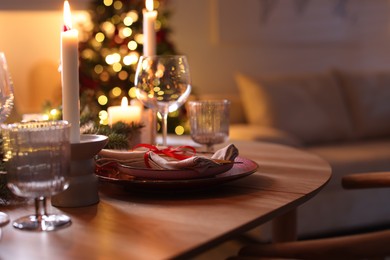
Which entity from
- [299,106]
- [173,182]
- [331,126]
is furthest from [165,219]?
[331,126]

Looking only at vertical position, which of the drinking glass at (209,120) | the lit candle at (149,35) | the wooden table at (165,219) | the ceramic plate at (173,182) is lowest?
the wooden table at (165,219)

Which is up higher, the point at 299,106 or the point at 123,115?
the point at 123,115

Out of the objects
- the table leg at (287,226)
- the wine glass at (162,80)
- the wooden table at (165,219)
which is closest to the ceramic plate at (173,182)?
the wooden table at (165,219)

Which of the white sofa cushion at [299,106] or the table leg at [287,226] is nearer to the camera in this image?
the table leg at [287,226]

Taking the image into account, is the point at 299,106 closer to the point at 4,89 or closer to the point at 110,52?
the point at 110,52

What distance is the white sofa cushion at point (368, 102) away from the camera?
3.81 metres

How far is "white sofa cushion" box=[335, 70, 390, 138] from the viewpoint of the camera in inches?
150

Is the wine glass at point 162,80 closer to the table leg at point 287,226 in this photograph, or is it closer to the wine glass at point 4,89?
the wine glass at point 4,89

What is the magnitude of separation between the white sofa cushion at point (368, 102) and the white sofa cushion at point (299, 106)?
0.27 ft

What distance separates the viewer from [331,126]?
3.69m

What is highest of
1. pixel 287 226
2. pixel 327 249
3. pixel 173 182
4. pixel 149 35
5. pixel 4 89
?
pixel 149 35

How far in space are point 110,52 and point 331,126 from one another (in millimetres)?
1361

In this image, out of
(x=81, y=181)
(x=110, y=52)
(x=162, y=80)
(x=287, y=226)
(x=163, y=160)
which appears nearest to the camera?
(x=81, y=181)

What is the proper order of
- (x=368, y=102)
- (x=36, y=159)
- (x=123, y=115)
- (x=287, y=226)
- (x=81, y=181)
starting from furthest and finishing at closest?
(x=368, y=102) < (x=287, y=226) < (x=123, y=115) < (x=81, y=181) < (x=36, y=159)
